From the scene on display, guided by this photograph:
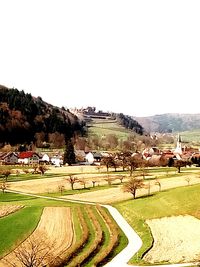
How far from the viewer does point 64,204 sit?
3317 inches

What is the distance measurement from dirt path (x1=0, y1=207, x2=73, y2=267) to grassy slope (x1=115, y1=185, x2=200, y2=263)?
9.34m

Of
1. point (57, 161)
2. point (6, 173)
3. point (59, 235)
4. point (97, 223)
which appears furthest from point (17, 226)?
point (57, 161)

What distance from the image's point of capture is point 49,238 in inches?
2077

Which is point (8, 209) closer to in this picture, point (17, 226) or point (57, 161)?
point (17, 226)

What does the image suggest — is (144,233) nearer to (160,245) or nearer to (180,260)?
(160,245)

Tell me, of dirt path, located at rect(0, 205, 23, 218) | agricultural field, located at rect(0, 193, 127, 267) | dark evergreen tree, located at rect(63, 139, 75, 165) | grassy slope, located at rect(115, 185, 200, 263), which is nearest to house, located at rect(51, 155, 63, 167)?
dark evergreen tree, located at rect(63, 139, 75, 165)

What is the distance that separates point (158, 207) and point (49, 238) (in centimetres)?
2428

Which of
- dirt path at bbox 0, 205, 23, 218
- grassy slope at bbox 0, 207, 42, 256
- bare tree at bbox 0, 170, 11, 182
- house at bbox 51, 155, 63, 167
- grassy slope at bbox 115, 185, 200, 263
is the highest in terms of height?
house at bbox 51, 155, 63, 167

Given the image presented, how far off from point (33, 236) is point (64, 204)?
30011 mm

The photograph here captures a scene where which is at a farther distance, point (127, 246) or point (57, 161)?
point (57, 161)

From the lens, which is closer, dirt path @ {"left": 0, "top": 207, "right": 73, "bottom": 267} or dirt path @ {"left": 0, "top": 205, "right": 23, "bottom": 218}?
dirt path @ {"left": 0, "top": 207, "right": 73, "bottom": 267}

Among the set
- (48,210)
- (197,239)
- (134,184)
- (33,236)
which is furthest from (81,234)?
(134,184)

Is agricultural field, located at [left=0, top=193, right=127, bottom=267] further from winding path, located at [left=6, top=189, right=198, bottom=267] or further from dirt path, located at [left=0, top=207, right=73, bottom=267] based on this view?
winding path, located at [left=6, top=189, right=198, bottom=267]

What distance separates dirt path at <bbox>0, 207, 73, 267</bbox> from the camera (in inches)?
1687
